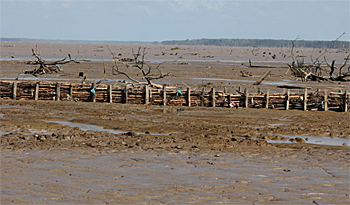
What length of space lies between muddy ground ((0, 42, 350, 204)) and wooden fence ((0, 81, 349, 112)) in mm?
1788

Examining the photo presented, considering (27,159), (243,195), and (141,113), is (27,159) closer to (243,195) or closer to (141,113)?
(243,195)

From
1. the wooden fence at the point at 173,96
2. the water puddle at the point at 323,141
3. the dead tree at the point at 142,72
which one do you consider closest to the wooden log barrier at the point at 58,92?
the wooden fence at the point at 173,96

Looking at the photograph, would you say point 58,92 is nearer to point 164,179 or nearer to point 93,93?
point 93,93

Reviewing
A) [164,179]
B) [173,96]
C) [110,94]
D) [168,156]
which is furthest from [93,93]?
[164,179]

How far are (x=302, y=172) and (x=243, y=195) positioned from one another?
2.69 metres

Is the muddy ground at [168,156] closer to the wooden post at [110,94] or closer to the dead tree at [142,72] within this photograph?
the wooden post at [110,94]

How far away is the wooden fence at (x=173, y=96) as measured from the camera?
2322cm

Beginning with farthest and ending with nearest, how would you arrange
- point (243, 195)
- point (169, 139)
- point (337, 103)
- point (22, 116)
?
1. point (337, 103)
2. point (22, 116)
3. point (169, 139)
4. point (243, 195)

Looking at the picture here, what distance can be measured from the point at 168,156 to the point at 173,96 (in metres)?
12.0

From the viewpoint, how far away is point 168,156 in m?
11.8

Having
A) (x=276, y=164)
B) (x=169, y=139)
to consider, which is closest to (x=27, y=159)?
(x=169, y=139)

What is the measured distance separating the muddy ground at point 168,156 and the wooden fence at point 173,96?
1788 millimetres

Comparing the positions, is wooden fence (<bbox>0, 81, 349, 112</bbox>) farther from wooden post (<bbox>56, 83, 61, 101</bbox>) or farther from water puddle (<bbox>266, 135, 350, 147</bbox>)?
water puddle (<bbox>266, 135, 350, 147</bbox>)

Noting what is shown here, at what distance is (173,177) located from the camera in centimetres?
960
